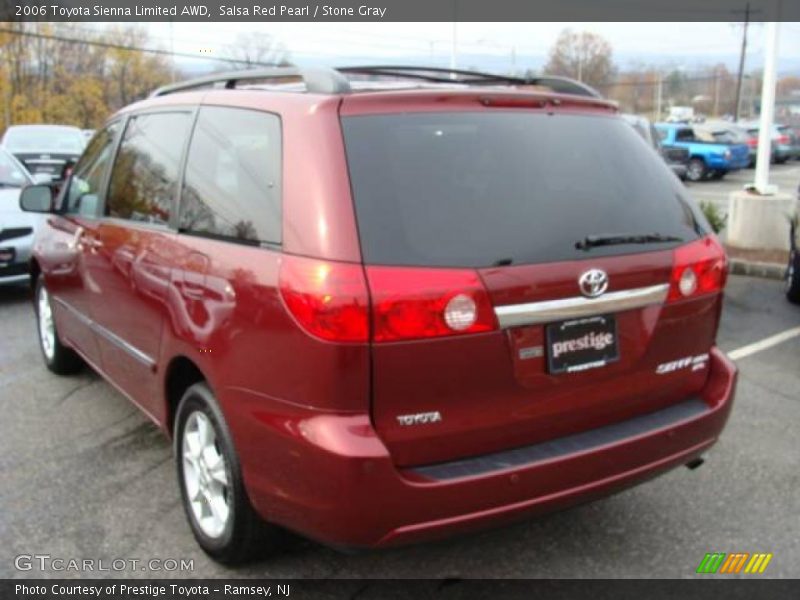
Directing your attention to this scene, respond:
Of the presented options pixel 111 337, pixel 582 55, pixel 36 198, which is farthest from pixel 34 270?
pixel 582 55

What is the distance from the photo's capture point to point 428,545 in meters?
3.31

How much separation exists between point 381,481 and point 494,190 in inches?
39.8

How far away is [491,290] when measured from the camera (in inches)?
97.7

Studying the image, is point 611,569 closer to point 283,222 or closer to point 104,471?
point 283,222

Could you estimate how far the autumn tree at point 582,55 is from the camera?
81.1 metres

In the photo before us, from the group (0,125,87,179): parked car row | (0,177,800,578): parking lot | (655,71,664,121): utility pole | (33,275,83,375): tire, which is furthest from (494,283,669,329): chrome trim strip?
(655,71,664,121): utility pole

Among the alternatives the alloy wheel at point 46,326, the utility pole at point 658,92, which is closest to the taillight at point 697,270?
the alloy wheel at point 46,326

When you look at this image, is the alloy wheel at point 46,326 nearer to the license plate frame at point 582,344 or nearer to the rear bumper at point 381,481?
the rear bumper at point 381,481

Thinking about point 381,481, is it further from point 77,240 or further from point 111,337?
point 77,240

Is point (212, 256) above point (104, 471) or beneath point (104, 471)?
→ above

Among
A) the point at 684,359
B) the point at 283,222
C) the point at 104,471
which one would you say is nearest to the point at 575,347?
the point at 684,359

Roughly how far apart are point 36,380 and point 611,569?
13.4 feet

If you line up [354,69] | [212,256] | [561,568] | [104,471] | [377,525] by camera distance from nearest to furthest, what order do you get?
[377,525] < [212,256] < [561,568] < [354,69] < [104,471]

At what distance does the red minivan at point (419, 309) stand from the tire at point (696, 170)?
2387cm
